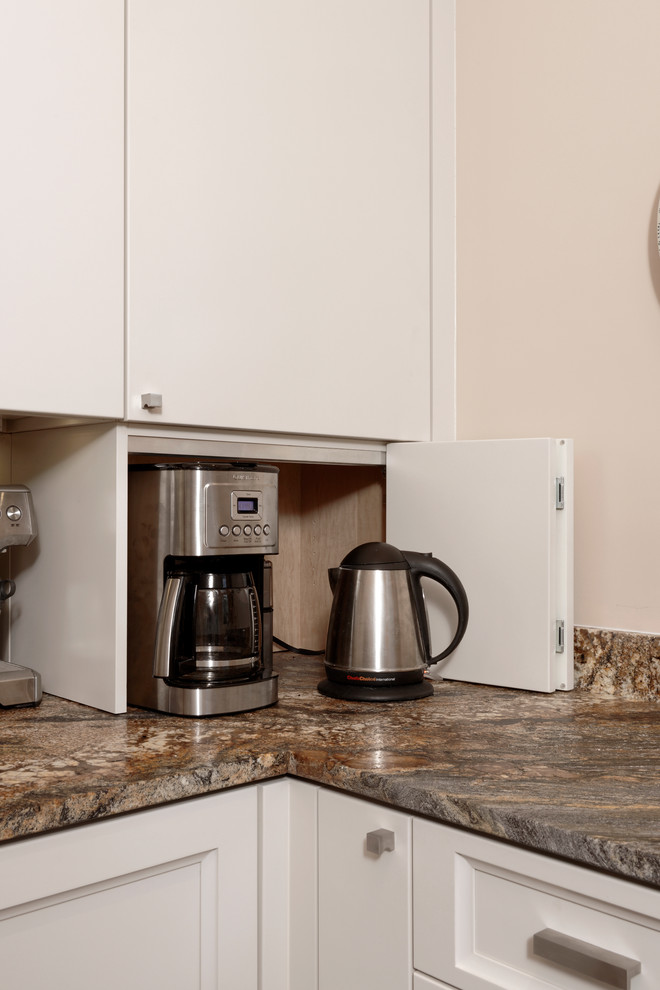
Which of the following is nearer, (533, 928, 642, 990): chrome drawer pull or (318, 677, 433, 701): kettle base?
(533, 928, 642, 990): chrome drawer pull

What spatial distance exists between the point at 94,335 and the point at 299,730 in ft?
1.98

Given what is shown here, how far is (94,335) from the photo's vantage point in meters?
1.27

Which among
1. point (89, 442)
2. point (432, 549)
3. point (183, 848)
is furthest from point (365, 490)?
point (183, 848)

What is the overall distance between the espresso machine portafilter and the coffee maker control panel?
288 millimetres

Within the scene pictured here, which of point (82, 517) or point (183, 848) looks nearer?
point (183, 848)

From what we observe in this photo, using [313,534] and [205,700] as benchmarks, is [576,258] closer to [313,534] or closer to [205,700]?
[313,534]

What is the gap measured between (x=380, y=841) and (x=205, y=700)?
0.37 meters

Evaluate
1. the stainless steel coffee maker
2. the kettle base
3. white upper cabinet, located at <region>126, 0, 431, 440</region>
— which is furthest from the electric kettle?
white upper cabinet, located at <region>126, 0, 431, 440</region>

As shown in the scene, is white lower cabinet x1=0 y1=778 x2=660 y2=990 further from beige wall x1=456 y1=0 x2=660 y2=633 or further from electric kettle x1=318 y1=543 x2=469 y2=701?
beige wall x1=456 y1=0 x2=660 y2=633

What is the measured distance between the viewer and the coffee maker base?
1.33 m

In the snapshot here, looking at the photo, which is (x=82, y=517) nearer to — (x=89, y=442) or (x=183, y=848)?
(x=89, y=442)

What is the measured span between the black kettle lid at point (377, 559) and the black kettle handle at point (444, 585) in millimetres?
26

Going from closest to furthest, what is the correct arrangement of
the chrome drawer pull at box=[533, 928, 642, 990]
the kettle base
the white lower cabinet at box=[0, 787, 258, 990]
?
the chrome drawer pull at box=[533, 928, 642, 990]
the white lower cabinet at box=[0, 787, 258, 990]
the kettle base

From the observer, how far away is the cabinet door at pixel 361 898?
3.47 ft
